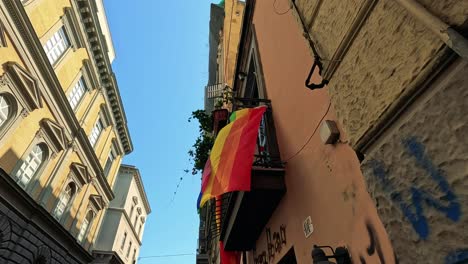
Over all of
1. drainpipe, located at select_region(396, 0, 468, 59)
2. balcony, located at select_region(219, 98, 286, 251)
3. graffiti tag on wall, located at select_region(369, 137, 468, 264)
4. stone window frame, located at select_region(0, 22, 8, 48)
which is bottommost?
graffiti tag on wall, located at select_region(369, 137, 468, 264)

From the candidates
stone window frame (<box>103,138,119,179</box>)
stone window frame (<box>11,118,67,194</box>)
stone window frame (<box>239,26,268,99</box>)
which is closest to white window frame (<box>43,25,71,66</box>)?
stone window frame (<box>11,118,67,194</box>)

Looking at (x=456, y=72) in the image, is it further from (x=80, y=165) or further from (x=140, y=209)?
(x=140, y=209)

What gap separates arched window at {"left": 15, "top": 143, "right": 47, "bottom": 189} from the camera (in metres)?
13.5

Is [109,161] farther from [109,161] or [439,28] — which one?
[439,28]

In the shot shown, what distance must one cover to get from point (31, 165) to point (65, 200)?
4.31m

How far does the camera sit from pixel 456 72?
3.60 ft

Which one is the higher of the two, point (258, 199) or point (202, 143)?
point (202, 143)

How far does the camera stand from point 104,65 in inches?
895

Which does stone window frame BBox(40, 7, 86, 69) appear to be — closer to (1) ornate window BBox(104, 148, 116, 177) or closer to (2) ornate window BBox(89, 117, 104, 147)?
(2) ornate window BBox(89, 117, 104, 147)

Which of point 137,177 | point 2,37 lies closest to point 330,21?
point 2,37

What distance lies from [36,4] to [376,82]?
17.6 metres

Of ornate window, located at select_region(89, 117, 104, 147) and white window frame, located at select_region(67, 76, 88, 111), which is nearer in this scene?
white window frame, located at select_region(67, 76, 88, 111)

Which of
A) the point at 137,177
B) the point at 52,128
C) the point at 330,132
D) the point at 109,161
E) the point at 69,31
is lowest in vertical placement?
the point at 330,132

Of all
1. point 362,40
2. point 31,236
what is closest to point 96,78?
point 31,236
